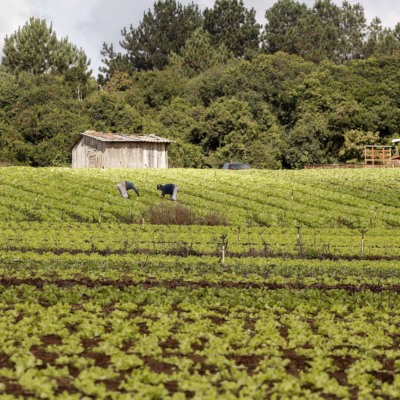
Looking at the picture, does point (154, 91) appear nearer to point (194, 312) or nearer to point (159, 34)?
point (159, 34)

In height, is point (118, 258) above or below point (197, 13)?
below

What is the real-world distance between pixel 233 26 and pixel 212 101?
40820 mm

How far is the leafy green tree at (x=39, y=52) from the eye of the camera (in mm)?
120938

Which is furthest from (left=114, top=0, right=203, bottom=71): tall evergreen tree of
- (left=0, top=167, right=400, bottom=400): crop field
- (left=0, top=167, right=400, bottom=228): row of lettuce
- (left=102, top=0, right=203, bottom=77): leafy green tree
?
(left=0, top=167, right=400, bottom=400): crop field

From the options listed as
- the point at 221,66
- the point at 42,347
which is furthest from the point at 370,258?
the point at 221,66

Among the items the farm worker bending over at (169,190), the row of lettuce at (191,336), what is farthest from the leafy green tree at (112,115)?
the row of lettuce at (191,336)

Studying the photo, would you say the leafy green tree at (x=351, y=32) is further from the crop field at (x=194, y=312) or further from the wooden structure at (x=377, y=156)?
the crop field at (x=194, y=312)

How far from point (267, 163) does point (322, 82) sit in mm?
18837

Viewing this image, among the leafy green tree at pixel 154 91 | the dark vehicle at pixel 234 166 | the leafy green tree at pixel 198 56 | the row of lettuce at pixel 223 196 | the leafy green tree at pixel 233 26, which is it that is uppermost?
the leafy green tree at pixel 233 26

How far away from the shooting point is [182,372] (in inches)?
461

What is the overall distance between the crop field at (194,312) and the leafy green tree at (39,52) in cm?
8409

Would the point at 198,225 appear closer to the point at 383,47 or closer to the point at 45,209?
the point at 45,209

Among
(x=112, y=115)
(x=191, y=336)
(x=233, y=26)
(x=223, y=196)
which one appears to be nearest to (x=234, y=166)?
(x=223, y=196)

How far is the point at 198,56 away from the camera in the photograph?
412 feet
